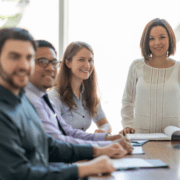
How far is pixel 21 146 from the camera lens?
2.83 feet

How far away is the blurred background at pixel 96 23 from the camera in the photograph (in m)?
3.37

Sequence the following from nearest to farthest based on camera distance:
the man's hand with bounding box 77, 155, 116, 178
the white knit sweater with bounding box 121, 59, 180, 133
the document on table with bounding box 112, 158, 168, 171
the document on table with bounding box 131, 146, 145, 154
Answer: the man's hand with bounding box 77, 155, 116, 178
the document on table with bounding box 112, 158, 168, 171
the document on table with bounding box 131, 146, 145, 154
the white knit sweater with bounding box 121, 59, 180, 133

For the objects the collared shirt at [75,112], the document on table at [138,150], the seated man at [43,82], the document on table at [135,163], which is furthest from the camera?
the collared shirt at [75,112]

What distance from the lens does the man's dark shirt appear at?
777 millimetres

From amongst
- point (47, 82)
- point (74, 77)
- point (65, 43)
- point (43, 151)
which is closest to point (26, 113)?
point (43, 151)

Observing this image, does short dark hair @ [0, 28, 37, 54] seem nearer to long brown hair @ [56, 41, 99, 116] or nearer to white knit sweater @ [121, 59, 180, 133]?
long brown hair @ [56, 41, 99, 116]

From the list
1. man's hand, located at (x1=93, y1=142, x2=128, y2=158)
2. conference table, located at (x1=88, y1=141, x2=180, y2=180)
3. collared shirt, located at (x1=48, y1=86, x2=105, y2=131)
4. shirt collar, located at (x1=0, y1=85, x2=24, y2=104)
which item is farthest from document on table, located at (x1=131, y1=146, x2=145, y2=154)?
shirt collar, located at (x1=0, y1=85, x2=24, y2=104)

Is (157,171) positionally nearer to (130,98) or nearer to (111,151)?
(111,151)

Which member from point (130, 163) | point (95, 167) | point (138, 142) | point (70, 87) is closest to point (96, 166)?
point (95, 167)

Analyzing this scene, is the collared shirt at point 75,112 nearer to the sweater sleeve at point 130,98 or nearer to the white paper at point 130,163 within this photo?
the sweater sleeve at point 130,98

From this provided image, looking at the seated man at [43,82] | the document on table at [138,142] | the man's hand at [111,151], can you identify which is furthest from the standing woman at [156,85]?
the seated man at [43,82]

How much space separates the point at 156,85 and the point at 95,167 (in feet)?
4.30

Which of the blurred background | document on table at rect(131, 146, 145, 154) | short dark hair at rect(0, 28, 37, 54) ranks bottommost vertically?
document on table at rect(131, 146, 145, 154)

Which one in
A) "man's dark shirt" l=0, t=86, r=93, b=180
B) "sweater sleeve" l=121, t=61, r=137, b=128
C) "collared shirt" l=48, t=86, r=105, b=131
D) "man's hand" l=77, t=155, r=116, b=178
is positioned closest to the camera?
"man's dark shirt" l=0, t=86, r=93, b=180
